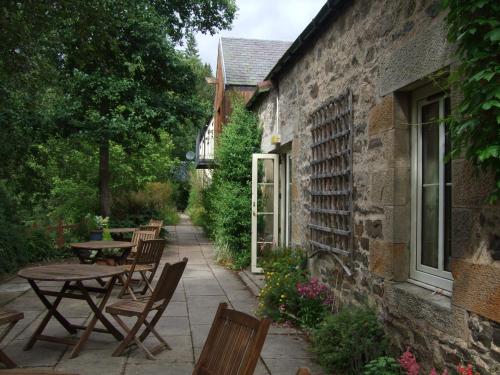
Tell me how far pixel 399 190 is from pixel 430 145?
42 cm

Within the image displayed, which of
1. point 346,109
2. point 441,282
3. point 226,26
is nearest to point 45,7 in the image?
point 346,109

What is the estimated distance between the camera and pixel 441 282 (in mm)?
3523

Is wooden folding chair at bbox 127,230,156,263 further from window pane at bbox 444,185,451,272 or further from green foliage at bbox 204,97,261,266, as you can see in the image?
window pane at bbox 444,185,451,272

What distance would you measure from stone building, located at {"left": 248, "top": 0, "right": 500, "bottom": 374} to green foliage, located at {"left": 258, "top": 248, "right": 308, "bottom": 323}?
0.31 m

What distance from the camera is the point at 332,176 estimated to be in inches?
213

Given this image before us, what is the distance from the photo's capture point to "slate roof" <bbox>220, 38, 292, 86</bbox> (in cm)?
1594

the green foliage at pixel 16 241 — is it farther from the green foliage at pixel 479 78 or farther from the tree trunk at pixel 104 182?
the green foliage at pixel 479 78

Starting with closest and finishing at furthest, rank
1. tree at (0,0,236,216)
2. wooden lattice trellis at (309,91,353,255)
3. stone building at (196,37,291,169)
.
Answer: wooden lattice trellis at (309,91,353,255)
tree at (0,0,236,216)
stone building at (196,37,291,169)

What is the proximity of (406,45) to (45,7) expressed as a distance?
12.8 ft

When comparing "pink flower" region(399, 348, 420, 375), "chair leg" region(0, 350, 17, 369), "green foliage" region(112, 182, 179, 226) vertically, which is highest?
"green foliage" region(112, 182, 179, 226)

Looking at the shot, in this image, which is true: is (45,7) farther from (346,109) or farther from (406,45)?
(406,45)

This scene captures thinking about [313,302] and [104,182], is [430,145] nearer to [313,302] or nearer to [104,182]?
[313,302]

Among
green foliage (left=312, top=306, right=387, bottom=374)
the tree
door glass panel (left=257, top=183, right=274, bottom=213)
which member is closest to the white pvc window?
door glass panel (left=257, top=183, right=274, bottom=213)

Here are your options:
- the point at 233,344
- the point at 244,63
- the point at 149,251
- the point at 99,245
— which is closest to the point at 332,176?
the point at 149,251
